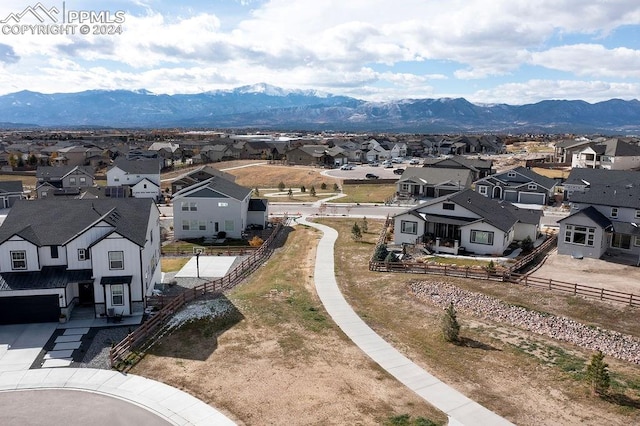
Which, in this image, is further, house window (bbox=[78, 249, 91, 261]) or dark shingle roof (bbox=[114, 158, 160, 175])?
dark shingle roof (bbox=[114, 158, 160, 175])

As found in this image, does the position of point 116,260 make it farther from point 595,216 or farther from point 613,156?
point 613,156

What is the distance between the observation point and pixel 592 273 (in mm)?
40781

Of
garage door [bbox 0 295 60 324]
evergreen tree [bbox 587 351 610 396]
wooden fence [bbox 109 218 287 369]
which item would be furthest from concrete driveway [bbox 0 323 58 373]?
evergreen tree [bbox 587 351 610 396]

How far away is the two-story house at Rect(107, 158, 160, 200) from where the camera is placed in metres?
83.2

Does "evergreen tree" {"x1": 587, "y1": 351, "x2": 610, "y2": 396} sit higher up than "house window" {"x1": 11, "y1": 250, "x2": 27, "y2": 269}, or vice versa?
"house window" {"x1": 11, "y1": 250, "x2": 27, "y2": 269}

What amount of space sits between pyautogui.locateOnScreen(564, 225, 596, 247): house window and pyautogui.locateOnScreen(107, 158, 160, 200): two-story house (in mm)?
63694

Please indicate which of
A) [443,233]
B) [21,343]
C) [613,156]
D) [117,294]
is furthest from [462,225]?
[613,156]

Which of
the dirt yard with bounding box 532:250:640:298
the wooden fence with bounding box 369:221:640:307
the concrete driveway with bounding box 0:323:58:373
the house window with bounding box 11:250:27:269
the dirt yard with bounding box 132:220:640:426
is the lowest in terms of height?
the concrete driveway with bounding box 0:323:58:373

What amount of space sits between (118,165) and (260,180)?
32.2m

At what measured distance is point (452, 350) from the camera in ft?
87.9

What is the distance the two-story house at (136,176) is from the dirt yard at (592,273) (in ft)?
209

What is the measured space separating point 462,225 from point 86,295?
113 feet

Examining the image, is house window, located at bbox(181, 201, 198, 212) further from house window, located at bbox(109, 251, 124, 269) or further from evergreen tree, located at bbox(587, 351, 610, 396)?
evergreen tree, located at bbox(587, 351, 610, 396)

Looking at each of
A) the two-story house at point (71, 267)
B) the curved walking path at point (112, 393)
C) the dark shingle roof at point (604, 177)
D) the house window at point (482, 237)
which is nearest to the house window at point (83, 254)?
the two-story house at point (71, 267)
